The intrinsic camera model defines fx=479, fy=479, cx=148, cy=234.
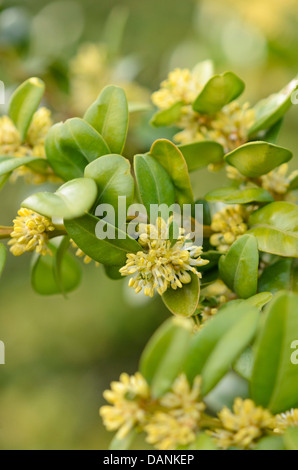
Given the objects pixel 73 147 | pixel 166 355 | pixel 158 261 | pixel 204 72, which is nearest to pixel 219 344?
pixel 166 355

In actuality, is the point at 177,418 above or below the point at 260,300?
below

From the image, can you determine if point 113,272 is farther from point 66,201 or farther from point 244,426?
point 244,426

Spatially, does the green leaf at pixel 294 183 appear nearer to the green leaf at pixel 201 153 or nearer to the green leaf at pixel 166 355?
the green leaf at pixel 201 153

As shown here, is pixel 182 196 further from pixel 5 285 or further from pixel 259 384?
pixel 5 285

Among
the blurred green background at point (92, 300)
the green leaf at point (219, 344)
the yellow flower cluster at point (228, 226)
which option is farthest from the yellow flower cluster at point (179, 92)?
the blurred green background at point (92, 300)

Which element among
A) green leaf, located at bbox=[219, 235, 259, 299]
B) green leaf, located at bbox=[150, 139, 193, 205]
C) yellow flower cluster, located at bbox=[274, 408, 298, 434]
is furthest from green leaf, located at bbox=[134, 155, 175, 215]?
yellow flower cluster, located at bbox=[274, 408, 298, 434]

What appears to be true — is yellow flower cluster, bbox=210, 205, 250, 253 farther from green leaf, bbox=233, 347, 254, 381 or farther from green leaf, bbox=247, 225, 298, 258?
green leaf, bbox=233, 347, 254, 381
